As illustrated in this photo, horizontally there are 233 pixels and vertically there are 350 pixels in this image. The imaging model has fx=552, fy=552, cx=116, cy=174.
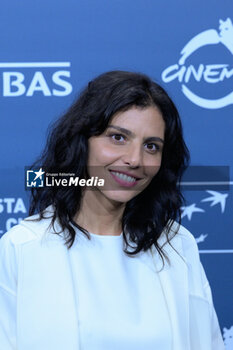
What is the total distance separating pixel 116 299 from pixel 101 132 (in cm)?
42

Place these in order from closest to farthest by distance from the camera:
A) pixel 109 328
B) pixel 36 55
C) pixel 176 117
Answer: pixel 109 328, pixel 176 117, pixel 36 55

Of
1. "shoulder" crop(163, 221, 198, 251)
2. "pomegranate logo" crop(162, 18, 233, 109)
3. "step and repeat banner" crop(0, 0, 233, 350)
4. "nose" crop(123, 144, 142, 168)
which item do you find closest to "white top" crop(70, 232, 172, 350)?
"shoulder" crop(163, 221, 198, 251)

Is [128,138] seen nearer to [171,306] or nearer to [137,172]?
[137,172]

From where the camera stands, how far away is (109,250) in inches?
57.3

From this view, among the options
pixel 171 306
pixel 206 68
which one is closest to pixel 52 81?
pixel 206 68

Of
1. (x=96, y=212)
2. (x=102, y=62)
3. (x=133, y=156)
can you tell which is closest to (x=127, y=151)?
(x=133, y=156)

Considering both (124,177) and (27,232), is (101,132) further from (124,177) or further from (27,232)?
(27,232)

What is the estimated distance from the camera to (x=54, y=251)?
1391 millimetres

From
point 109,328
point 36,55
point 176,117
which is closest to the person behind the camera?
point 109,328

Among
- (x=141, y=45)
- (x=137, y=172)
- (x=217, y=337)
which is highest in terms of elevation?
(x=141, y=45)

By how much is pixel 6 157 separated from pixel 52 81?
1.04 ft

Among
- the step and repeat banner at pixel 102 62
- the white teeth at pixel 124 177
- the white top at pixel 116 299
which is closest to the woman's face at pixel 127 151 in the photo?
the white teeth at pixel 124 177

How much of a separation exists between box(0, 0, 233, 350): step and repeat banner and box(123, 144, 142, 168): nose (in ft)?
2.24

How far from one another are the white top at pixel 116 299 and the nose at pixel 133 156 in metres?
0.23
